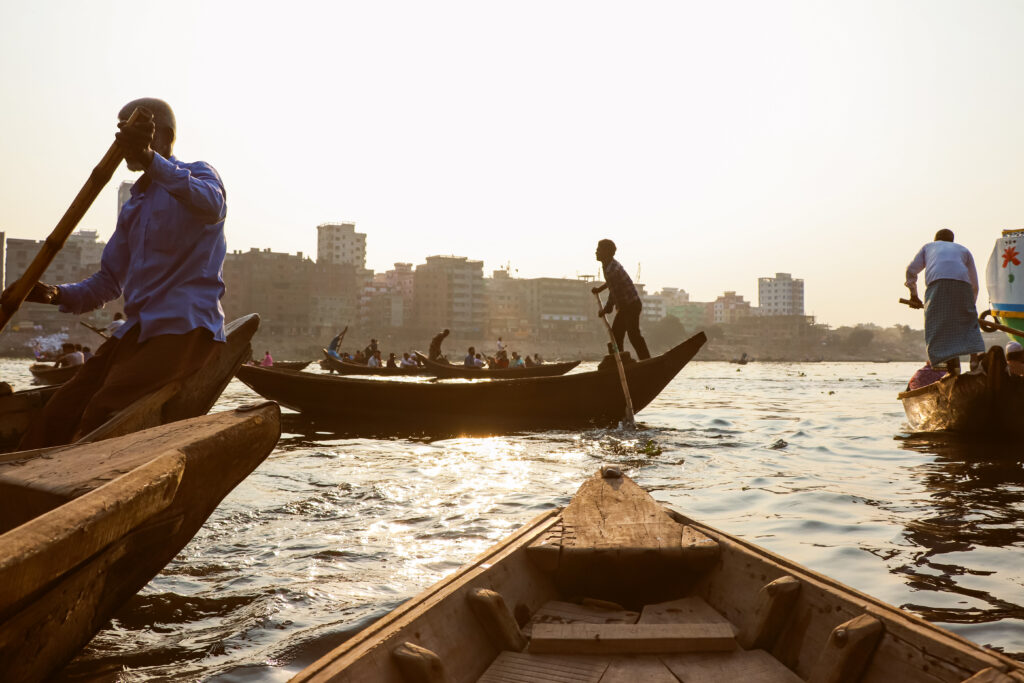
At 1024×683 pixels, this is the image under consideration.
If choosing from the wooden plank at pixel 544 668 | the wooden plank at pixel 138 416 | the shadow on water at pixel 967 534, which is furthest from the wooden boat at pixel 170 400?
the shadow on water at pixel 967 534

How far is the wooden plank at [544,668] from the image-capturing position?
75.4 inches

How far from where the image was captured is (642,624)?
2.19 metres

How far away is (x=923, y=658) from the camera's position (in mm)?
1630

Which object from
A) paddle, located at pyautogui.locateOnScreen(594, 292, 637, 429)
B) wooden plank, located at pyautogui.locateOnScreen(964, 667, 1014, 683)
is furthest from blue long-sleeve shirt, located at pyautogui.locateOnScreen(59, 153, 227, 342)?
paddle, located at pyautogui.locateOnScreen(594, 292, 637, 429)

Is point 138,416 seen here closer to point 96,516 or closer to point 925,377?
point 96,516

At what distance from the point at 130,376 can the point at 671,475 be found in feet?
15.6

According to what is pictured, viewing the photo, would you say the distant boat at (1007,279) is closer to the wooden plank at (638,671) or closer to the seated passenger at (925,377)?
the seated passenger at (925,377)

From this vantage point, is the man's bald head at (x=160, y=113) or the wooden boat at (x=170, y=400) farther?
the man's bald head at (x=160, y=113)

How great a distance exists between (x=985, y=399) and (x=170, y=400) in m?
8.49

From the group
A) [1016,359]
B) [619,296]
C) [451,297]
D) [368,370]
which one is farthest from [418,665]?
[451,297]

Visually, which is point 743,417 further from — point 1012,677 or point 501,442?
point 1012,677

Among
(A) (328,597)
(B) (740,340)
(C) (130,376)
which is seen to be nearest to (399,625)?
(A) (328,597)

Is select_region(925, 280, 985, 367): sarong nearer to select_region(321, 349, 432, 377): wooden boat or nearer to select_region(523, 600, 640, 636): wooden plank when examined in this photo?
select_region(523, 600, 640, 636): wooden plank

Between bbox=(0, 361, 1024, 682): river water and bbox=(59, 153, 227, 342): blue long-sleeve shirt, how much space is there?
130cm
